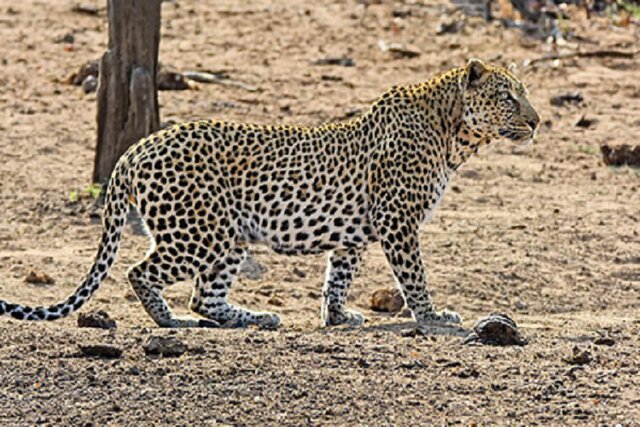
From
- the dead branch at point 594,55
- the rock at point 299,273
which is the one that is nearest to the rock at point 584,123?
the dead branch at point 594,55

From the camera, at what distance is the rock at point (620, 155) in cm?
1567

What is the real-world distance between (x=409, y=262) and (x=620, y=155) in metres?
5.56

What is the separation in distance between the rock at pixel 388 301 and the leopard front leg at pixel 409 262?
1043 millimetres

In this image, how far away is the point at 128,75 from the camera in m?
13.7

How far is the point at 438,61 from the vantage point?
19703 mm

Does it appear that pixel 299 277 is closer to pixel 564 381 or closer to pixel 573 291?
pixel 573 291

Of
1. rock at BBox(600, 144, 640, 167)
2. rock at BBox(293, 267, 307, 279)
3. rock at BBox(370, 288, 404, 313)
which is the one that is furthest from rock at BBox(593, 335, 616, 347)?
rock at BBox(600, 144, 640, 167)

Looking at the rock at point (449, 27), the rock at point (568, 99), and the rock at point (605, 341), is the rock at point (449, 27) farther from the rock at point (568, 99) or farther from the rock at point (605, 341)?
the rock at point (605, 341)

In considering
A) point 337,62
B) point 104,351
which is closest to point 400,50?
point 337,62

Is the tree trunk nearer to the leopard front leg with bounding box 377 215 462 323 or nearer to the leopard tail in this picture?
the leopard tail

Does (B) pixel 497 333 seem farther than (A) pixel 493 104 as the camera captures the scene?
No

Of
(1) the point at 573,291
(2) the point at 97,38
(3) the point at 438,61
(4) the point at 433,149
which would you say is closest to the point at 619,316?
(1) the point at 573,291

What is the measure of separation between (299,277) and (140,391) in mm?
4365

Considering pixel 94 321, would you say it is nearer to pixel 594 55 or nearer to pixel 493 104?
pixel 493 104
